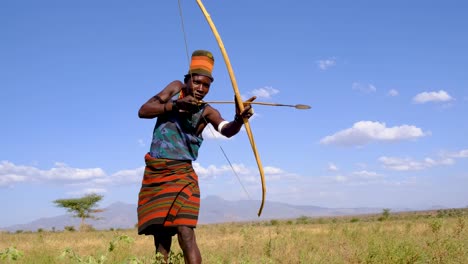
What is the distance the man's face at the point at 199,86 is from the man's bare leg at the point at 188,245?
123cm

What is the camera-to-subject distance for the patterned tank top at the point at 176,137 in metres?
4.55

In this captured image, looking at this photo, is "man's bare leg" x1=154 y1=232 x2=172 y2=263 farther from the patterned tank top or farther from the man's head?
the man's head

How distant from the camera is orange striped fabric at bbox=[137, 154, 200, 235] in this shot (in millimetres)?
4402

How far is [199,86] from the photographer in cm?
454

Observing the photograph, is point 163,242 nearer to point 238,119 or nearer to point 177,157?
point 177,157

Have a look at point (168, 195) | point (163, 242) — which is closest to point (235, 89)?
point (168, 195)

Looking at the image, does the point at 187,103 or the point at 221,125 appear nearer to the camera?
the point at 187,103

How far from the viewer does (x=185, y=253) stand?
434 centimetres

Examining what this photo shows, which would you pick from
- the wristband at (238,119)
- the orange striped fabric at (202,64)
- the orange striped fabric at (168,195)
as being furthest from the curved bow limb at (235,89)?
the orange striped fabric at (168,195)

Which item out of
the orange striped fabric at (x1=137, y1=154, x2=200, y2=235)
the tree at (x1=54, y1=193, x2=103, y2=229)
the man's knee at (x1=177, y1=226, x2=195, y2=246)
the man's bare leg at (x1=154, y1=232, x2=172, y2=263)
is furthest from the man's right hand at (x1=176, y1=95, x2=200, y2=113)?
the tree at (x1=54, y1=193, x2=103, y2=229)

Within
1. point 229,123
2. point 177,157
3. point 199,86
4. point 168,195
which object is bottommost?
point 168,195

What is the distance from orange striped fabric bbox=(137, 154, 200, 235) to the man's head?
85cm

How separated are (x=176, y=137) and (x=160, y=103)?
355mm

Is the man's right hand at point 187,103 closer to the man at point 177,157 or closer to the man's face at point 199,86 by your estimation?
the man at point 177,157
